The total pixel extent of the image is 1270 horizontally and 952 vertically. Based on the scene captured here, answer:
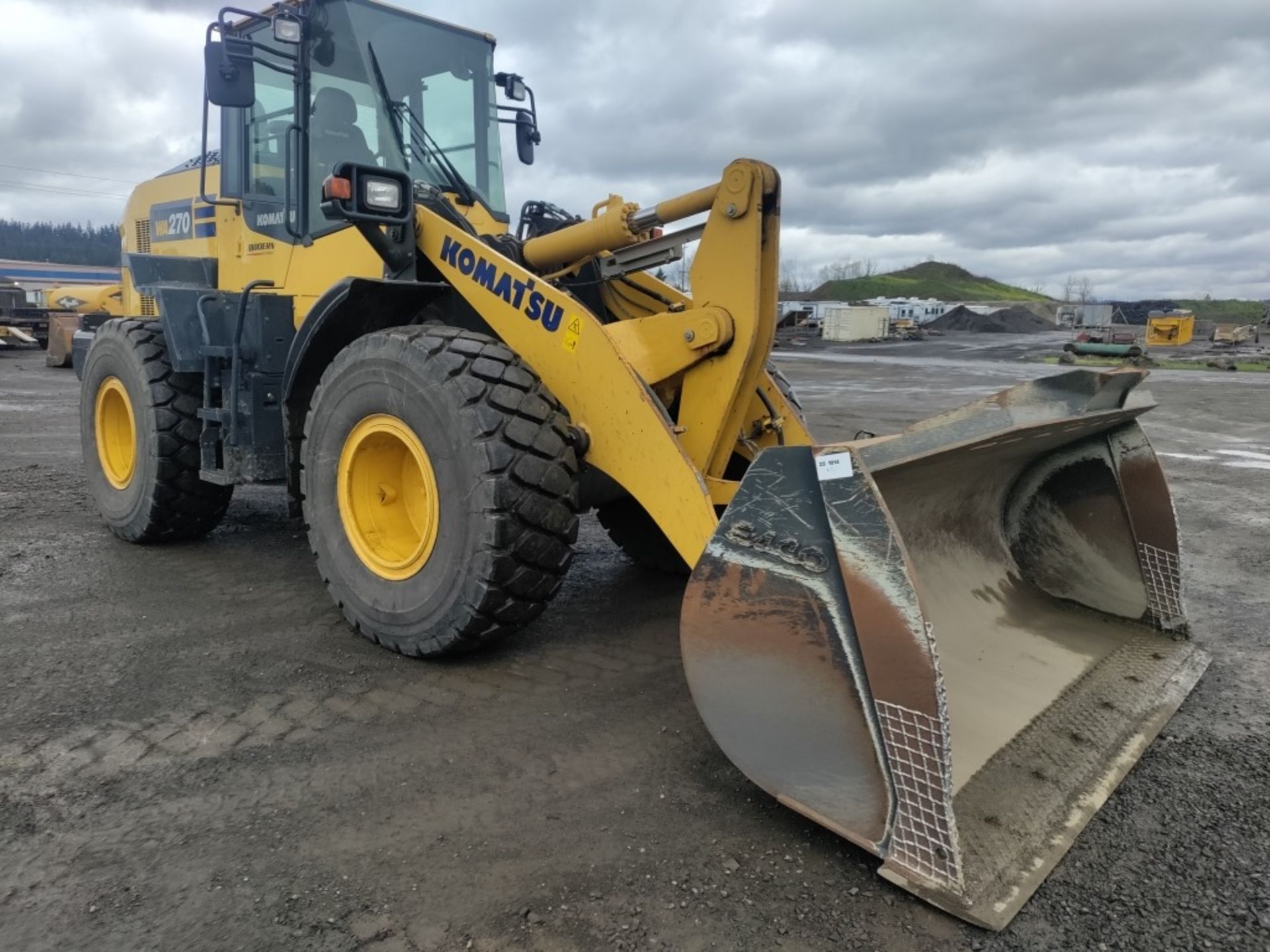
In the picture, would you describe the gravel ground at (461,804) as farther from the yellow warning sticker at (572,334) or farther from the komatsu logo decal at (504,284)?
the komatsu logo decal at (504,284)

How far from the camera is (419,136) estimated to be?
4.53m

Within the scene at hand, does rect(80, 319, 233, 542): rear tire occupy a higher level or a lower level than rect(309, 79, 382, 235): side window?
lower

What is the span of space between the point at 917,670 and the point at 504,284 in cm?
221

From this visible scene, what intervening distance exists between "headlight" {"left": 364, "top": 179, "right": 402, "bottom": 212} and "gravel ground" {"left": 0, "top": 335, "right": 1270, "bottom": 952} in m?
1.86

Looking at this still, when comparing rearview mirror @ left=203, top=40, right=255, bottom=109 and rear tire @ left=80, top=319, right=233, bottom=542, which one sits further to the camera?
rear tire @ left=80, top=319, right=233, bottom=542

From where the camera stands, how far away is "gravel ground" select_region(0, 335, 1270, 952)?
2.06m

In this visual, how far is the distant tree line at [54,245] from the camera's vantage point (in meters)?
85.8

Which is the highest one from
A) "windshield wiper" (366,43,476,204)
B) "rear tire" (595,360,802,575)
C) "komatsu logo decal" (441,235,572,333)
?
"windshield wiper" (366,43,476,204)

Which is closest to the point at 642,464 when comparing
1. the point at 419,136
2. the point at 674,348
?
the point at 674,348

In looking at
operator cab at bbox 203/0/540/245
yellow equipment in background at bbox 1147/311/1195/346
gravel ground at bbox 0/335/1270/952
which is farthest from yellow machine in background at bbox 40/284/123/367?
yellow equipment in background at bbox 1147/311/1195/346

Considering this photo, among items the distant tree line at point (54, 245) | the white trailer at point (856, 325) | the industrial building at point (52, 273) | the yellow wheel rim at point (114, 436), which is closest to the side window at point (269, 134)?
the yellow wheel rim at point (114, 436)

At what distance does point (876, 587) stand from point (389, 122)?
3555 millimetres

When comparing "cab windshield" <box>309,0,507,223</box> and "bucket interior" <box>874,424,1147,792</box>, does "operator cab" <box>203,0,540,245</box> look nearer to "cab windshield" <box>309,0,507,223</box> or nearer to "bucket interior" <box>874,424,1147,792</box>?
"cab windshield" <box>309,0,507,223</box>

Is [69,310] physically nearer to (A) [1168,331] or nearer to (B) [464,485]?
(B) [464,485]
